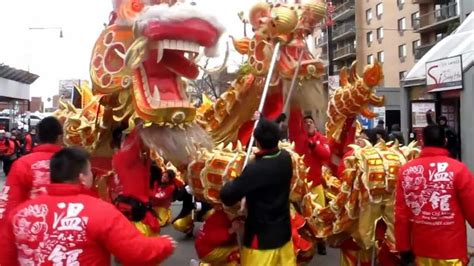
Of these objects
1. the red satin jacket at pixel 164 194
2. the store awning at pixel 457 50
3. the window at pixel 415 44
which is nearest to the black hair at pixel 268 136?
the red satin jacket at pixel 164 194

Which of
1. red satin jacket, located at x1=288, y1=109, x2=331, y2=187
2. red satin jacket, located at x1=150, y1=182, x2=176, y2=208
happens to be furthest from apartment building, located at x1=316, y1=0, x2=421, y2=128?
red satin jacket, located at x1=288, y1=109, x2=331, y2=187

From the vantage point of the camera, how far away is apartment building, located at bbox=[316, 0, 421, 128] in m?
42.3

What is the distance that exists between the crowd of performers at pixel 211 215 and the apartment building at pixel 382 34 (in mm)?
33982

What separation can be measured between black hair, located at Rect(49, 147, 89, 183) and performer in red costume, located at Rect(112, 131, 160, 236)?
1700 millimetres

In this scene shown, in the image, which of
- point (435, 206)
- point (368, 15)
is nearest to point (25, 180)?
point (435, 206)

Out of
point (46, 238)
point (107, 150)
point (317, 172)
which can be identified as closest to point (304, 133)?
point (317, 172)

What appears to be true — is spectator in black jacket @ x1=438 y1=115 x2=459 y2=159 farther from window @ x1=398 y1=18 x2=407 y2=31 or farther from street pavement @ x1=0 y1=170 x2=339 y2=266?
window @ x1=398 y1=18 x2=407 y2=31

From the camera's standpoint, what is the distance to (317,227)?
560 centimetres

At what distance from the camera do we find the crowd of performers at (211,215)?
2.81 metres

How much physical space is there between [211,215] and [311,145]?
2134 millimetres

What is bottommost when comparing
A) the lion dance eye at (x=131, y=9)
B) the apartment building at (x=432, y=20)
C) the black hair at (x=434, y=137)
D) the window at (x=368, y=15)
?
the black hair at (x=434, y=137)

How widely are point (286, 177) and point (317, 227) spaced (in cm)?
174

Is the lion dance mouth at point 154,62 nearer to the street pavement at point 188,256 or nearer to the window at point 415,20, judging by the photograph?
the street pavement at point 188,256

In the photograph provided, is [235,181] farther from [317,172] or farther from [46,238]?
[317,172]
